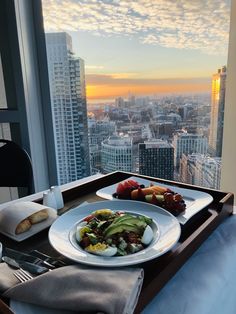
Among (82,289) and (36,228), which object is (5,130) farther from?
(82,289)

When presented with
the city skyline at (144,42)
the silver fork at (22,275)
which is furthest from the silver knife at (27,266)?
the city skyline at (144,42)

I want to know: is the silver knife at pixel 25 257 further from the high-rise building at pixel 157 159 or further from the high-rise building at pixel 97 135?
the high-rise building at pixel 97 135

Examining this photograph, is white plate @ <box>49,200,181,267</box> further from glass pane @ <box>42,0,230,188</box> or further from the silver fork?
glass pane @ <box>42,0,230,188</box>

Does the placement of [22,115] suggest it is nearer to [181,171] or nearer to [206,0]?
[181,171]

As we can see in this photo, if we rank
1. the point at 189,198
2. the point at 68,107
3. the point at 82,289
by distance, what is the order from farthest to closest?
the point at 68,107
the point at 189,198
the point at 82,289

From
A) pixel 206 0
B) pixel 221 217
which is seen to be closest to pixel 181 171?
pixel 221 217

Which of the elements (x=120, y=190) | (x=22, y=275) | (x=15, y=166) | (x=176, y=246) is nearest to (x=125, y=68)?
(x=15, y=166)
